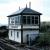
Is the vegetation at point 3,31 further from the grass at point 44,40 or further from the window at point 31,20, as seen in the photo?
the grass at point 44,40

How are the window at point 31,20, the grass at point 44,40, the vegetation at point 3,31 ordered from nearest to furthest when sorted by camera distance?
the grass at point 44,40 → the window at point 31,20 → the vegetation at point 3,31

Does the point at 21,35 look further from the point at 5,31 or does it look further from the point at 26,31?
the point at 5,31

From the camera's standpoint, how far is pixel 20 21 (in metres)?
20.8

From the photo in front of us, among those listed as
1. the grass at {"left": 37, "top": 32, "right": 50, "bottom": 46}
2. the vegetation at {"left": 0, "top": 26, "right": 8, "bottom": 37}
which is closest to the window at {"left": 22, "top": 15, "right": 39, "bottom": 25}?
the grass at {"left": 37, "top": 32, "right": 50, "bottom": 46}

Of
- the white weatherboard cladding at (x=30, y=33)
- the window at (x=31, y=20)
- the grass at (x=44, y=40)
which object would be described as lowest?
the grass at (x=44, y=40)

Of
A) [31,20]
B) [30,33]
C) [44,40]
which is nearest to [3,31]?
[30,33]

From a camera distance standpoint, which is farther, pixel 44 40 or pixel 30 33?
pixel 30 33

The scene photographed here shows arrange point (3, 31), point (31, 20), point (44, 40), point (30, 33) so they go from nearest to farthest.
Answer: point (44, 40) < point (30, 33) < point (31, 20) < point (3, 31)

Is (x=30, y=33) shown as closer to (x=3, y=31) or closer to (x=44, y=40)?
(x=44, y=40)

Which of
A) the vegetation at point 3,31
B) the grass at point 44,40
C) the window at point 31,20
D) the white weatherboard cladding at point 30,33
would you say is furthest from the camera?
the vegetation at point 3,31

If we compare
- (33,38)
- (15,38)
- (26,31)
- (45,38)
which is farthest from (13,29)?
(45,38)

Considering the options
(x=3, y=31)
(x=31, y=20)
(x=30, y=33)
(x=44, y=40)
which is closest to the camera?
(x=44, y=40)

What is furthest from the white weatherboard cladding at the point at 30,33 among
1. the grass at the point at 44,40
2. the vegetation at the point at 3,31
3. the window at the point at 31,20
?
the vegetation at the point at 3,31

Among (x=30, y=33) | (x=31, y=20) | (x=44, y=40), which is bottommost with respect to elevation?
(x=44, y=40)
